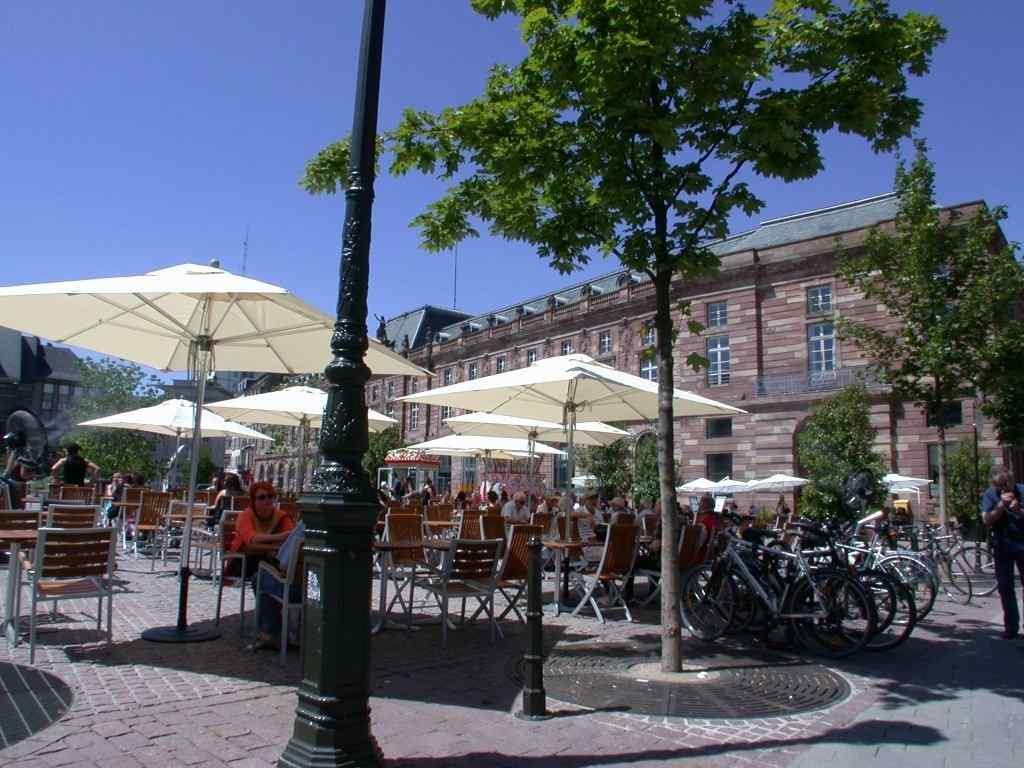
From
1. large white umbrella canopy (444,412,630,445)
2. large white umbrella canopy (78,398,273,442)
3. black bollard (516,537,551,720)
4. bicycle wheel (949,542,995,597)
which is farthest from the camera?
large white umbrella canopy (444,412,630,445)

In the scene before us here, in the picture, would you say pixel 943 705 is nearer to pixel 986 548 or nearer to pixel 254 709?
pixel 254 709

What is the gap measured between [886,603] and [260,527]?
5696 mm

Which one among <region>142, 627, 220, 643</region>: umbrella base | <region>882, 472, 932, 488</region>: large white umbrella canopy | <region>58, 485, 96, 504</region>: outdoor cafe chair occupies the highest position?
<region>882, 472, 932, 488</region>: large white umbrella canopy

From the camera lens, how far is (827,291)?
114ft

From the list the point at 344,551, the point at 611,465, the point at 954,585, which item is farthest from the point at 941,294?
the point at 611,465

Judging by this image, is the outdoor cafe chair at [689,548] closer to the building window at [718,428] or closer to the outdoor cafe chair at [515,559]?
the outdoor cafe chair at [515,559]

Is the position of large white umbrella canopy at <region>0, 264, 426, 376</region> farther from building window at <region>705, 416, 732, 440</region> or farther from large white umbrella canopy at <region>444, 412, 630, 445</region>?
building window at <region>705, 416, 732, 440</region>

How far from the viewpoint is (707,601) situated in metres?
7.41

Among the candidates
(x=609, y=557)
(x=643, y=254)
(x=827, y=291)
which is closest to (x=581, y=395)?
(x=609, y=557)

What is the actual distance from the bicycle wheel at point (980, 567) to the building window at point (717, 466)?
854 inches

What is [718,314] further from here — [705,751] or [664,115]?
[705,751]

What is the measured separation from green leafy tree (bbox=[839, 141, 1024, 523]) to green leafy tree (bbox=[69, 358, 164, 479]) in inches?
1318

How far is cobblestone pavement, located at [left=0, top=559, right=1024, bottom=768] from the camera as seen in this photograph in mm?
4008

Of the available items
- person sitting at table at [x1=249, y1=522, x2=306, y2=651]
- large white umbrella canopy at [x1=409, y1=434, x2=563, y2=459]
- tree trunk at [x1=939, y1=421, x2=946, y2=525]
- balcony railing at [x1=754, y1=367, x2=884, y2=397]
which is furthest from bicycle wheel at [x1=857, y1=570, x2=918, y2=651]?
balcony railing at [x1=754, y1=367, x2=884, y2=397]
